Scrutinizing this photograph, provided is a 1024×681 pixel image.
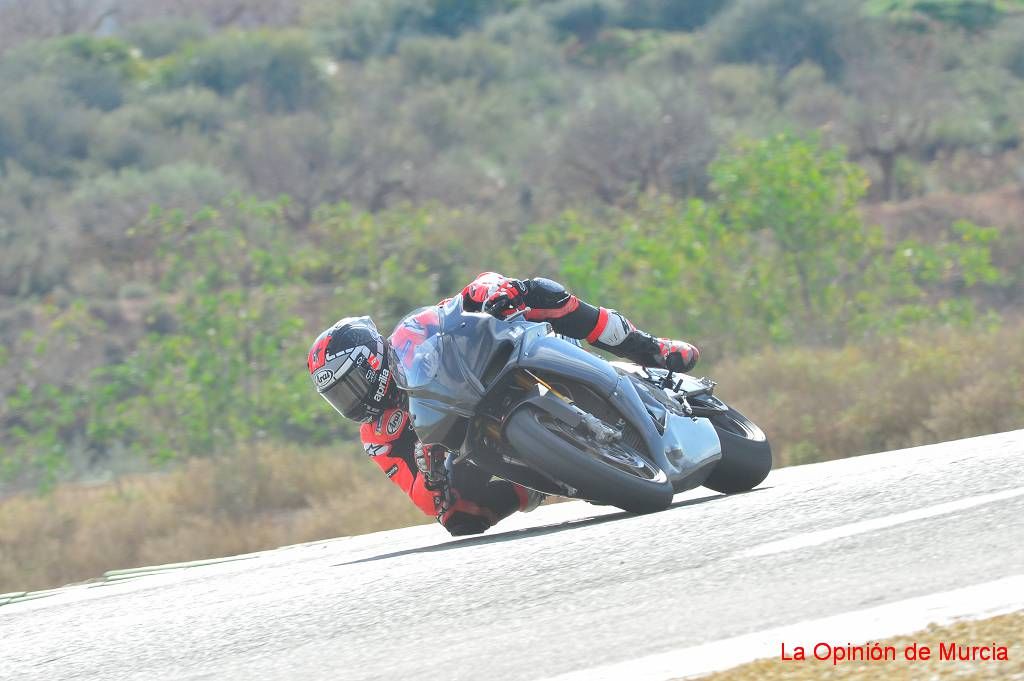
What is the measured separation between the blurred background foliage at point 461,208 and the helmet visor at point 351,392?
680cm

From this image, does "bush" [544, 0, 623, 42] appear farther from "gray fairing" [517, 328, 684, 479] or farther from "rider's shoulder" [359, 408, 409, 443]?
"gray fairing" [517, 328, 684, 479]

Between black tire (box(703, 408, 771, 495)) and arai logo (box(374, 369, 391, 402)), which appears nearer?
arai logo (box(374, 369, 391, 402))

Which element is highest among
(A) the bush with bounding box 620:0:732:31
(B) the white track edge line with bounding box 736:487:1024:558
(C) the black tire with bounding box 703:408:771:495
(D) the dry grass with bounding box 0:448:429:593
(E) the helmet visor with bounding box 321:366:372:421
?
(B) the white track edge line with bounding box 736:487:1024:558

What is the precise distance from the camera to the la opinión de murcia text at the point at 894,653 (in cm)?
419

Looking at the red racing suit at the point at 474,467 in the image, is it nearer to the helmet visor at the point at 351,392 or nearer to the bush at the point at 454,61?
the helmet visor at the point at 351,392

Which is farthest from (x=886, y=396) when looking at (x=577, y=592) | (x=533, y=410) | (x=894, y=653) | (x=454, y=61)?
(x=454, y=61)

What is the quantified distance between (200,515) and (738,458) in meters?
9.54

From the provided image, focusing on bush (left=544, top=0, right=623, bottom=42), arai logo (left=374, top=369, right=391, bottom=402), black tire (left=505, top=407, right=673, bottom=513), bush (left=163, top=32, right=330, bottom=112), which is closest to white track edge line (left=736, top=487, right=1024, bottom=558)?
black tire (left=505, top=407, right=673, bottom=513)

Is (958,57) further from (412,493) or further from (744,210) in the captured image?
(412,493)

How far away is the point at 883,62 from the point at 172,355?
29496 mm

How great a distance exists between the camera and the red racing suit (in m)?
7.93

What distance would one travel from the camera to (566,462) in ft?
22.3

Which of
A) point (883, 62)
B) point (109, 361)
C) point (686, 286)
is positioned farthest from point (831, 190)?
point (883, 62)

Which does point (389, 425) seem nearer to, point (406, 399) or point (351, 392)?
point (406, 399)
